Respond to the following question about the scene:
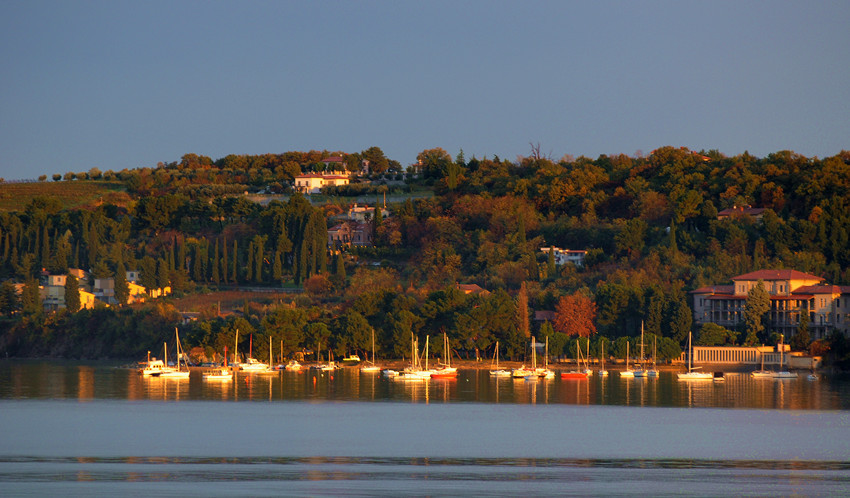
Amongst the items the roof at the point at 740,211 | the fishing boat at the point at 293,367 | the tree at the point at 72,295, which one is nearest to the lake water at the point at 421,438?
the fishing boat at the point at 293,367

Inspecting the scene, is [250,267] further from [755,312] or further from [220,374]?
[755,312]

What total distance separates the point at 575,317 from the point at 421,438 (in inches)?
1682

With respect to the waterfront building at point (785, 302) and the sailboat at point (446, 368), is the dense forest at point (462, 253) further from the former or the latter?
the waterfront building at point (785, 302)

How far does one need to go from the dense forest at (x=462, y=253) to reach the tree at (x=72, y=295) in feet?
2.14

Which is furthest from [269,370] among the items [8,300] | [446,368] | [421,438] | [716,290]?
[421,438]

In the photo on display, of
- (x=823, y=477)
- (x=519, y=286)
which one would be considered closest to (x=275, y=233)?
(x=519, y=286)

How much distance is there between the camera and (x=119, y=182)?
149875 millimetres

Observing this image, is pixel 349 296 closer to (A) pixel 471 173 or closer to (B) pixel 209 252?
(B) pixel 209 252

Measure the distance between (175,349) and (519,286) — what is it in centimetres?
2696

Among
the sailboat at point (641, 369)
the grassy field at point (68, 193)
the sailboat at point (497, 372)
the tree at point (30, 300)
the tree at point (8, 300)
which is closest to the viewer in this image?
the sailboat at point (641, 369)

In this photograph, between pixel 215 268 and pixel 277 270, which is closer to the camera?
pixel 277 270

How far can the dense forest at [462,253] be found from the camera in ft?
289

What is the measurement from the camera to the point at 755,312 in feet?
284

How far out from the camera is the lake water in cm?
Result: 3481
